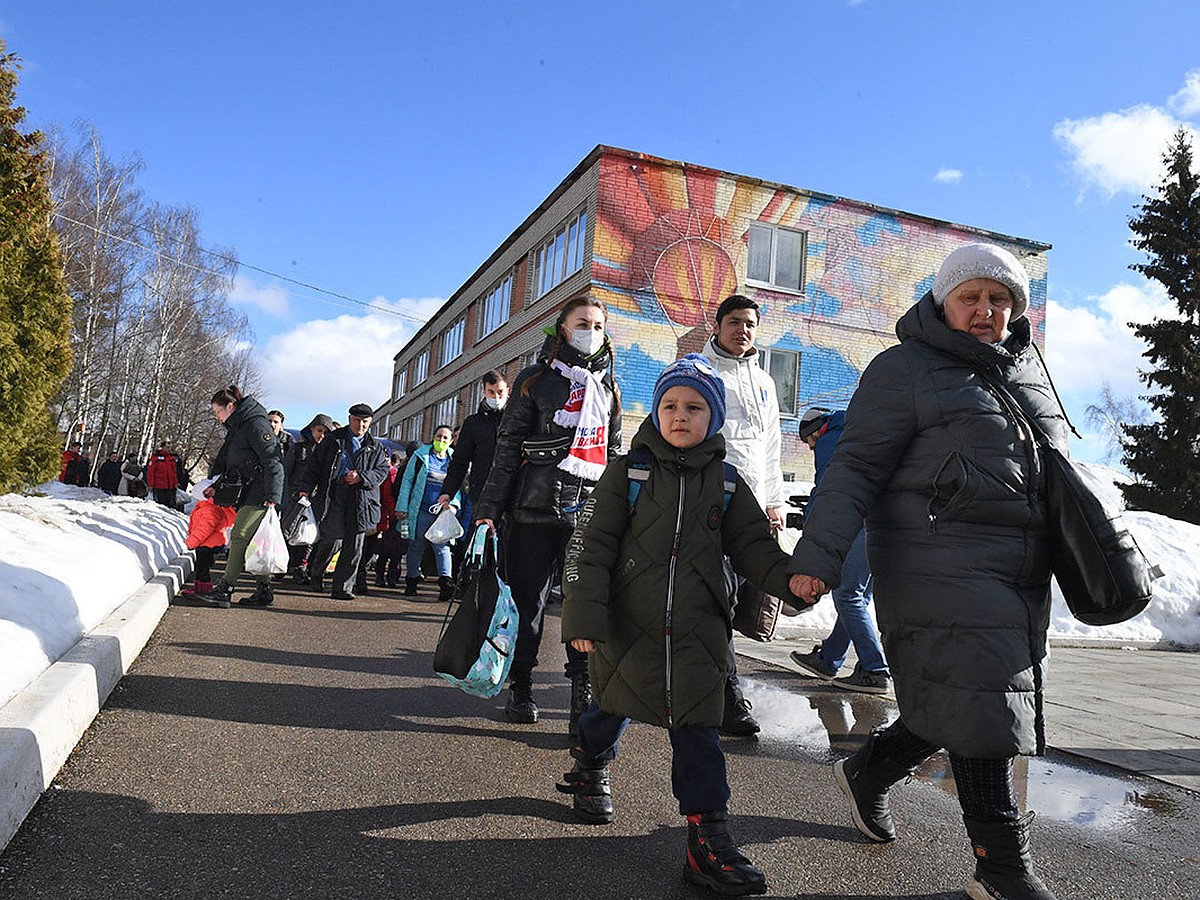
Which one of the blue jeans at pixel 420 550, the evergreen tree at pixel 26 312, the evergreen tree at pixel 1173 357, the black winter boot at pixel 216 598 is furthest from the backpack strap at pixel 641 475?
the evergreen tree at pixel 1173 357

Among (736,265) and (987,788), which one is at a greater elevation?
(736,265)

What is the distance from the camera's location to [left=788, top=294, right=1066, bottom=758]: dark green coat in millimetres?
2502

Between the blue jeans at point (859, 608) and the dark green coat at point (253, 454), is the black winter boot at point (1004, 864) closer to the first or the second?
the blue jeans at point (859, 608)

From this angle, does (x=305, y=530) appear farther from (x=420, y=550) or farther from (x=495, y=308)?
(x=495, y=308)

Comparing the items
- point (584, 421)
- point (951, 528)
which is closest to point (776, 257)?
point (584, 421)

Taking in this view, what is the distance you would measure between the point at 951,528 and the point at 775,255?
20450 millimetres

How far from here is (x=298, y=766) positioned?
3.61 metres

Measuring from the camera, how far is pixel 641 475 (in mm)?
3109

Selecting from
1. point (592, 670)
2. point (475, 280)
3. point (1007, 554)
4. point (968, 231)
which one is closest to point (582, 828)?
point (592, 670)

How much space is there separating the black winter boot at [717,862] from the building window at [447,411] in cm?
3222

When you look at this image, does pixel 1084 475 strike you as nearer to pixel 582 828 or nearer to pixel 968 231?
pixel 582 828

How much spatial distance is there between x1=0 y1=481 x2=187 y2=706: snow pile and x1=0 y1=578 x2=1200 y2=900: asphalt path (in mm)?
404

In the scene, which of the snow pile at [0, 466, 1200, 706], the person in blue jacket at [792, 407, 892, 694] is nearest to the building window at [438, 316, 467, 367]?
the snow pile at [0, 466, 1200, 706]

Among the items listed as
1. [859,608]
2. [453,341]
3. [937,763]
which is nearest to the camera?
[937,763]
